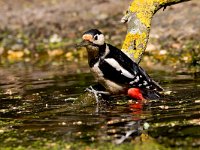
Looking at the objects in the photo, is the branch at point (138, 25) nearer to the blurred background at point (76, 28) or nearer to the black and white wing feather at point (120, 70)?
the black and white wing feather at point (120, 70)

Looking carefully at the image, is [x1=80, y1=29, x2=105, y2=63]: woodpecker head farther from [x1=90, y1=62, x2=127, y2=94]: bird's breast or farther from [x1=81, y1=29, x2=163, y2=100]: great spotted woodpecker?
[x1=90, y1=62, x2=127, y2=94]: bird's breast

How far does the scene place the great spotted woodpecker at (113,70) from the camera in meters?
7.70

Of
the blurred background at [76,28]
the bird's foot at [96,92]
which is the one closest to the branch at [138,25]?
A: the bird's foot at [96,92]

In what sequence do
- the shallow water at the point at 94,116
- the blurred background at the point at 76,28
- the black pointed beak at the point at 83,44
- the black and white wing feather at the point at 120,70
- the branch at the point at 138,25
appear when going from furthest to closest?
the blurred background at the point at 76,28, the branch at the point at 138,25, the black and white wing feather at the point at 120,70, the black pointed beak at the point at 83,44, the shallow water at the point at 94,116

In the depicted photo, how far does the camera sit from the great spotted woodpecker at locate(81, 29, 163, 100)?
7.70 meters

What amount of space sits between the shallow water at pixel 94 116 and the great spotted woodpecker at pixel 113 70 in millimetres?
180

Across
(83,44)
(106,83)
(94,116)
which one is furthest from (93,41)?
(94,116)

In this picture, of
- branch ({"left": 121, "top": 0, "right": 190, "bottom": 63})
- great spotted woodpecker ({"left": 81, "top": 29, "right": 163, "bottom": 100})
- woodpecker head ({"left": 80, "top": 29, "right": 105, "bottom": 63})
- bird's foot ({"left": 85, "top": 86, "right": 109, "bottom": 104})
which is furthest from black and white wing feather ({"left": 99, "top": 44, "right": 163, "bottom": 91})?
branch ({"left": 121, "top": 0, "right": 190, "bottom": 63})

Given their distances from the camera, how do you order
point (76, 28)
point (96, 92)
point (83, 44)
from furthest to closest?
1. point (76, 28)
2. point (96, 92)
3. point (83, 44)

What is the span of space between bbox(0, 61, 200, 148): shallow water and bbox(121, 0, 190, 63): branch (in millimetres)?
619

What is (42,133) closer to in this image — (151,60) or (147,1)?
(147,1)

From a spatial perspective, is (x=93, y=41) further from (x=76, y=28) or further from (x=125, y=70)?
(x=76, y=28)

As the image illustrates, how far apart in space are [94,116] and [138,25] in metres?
1.99

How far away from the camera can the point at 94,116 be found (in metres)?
7.14
